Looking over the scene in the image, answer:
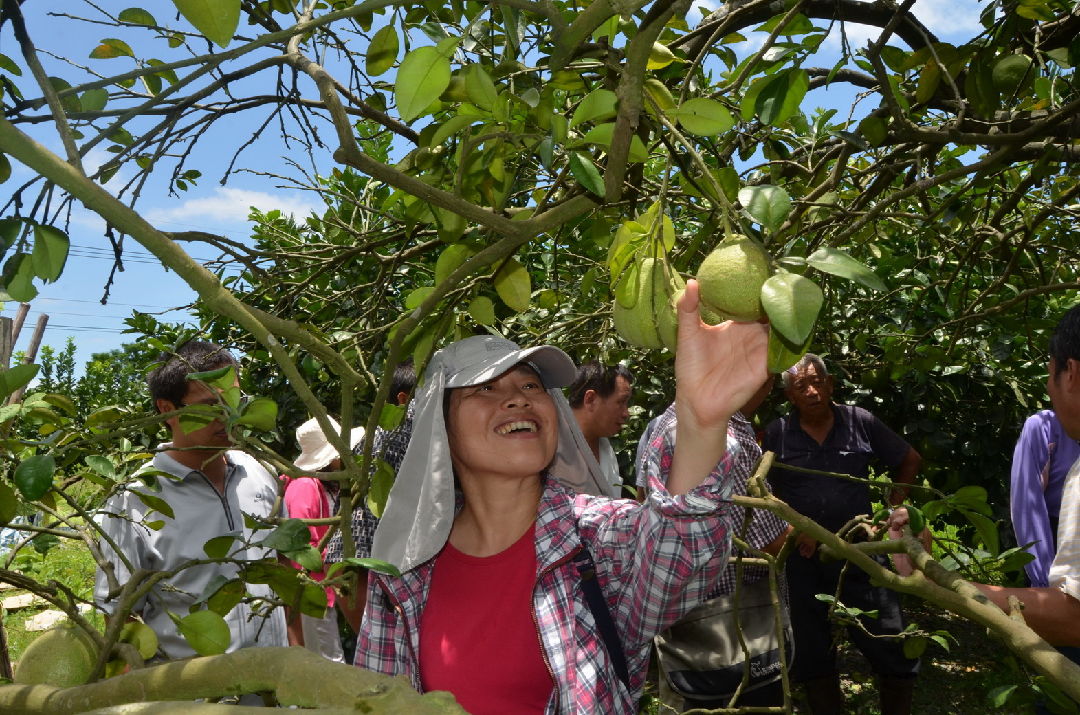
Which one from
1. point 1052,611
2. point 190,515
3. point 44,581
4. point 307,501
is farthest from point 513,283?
point 44,581

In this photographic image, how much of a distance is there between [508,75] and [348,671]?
1.10m

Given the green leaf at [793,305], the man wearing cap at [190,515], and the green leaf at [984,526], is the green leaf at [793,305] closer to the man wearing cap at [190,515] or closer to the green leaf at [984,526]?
the green leaf at [984,526]

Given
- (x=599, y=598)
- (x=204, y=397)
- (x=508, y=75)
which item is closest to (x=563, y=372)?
(x=599, y=598)

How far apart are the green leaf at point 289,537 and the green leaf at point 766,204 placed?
2.48 feet

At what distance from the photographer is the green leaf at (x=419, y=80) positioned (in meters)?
1.04

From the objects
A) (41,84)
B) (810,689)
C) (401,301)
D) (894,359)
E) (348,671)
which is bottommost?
(810,689)

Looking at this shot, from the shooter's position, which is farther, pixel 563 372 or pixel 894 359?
pixel 894 359

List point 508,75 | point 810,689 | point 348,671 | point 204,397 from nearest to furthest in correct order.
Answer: point 348,671, point 508,75, point 204,397, point 810,689

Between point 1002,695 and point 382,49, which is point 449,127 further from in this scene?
point 1002,695

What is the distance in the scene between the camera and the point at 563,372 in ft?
7.13

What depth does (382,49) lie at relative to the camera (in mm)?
1506

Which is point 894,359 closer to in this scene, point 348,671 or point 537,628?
point 537,628

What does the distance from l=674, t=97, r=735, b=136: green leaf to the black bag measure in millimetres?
2414

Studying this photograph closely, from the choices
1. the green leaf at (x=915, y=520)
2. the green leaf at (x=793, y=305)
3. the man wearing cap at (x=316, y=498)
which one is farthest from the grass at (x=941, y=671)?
the green leaf at (x=793, y=305)
